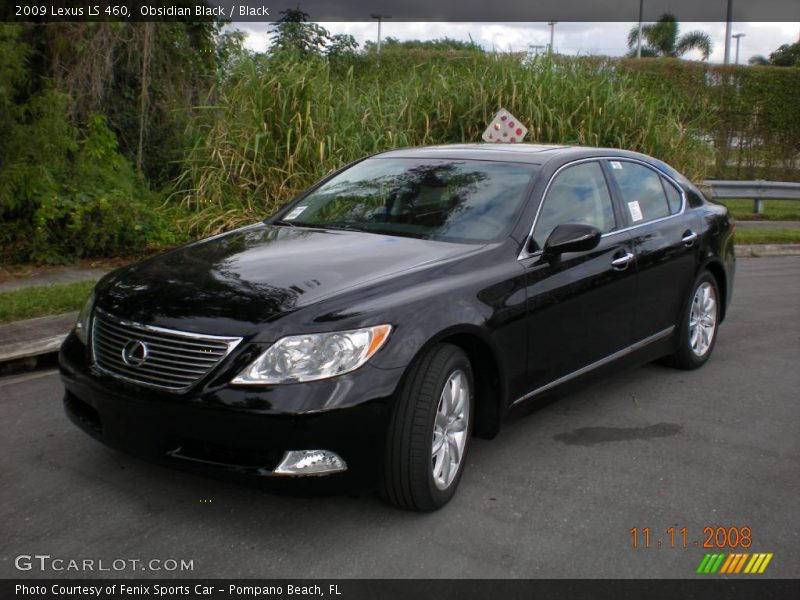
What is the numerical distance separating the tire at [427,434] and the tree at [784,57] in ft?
169

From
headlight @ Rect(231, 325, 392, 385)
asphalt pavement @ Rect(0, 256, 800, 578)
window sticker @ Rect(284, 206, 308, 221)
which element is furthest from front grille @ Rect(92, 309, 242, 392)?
window sticker @ Rect(284, 206, 308, 221)

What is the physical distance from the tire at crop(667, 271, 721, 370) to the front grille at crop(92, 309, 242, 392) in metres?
3.53

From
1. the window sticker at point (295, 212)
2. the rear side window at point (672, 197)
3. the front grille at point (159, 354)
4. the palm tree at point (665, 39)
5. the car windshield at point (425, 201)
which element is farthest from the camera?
the palm tree at point (665, 39)

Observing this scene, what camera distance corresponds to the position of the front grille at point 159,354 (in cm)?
354

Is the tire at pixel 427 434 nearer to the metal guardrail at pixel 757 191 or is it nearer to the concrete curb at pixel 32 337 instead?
the concrete curb at pixel 32 337

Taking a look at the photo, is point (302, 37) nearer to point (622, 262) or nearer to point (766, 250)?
point (766, 250)

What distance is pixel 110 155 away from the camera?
10875mm

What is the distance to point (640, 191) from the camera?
5734 mm

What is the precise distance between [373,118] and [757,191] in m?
8.04

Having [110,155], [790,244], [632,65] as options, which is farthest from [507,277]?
[632,65]

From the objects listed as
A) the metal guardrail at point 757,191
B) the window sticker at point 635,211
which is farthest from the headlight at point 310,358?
the metal guardrail at point 757,191

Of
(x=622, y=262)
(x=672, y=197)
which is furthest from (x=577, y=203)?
(x=672, y=197)
